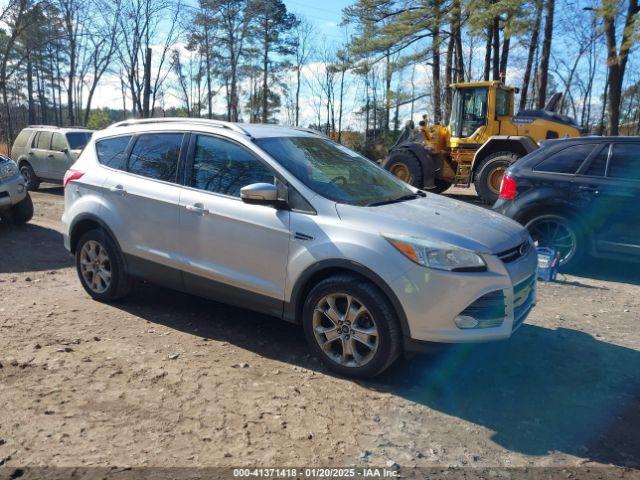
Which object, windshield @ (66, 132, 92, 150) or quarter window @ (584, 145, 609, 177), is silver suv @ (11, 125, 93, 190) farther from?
quarter window @ (584, 145, 609, 177)

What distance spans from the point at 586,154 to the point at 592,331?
109 inches

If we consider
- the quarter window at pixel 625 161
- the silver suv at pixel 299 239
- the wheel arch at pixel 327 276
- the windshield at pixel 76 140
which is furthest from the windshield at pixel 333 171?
the windshield at pixel 76 140

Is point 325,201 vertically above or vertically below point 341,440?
above

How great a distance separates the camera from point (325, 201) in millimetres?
3875

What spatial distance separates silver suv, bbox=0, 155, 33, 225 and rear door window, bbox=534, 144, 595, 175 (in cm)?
792

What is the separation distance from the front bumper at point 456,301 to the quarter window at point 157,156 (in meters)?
2.37

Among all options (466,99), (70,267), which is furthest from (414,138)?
(70,267)

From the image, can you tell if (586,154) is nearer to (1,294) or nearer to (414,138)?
(1,294)

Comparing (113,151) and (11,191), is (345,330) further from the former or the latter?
(11,191)

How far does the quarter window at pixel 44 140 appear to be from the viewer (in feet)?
46.6

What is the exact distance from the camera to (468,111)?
1416 centimetres

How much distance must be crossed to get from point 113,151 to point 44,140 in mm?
10688

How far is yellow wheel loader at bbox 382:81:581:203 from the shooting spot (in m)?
13.1

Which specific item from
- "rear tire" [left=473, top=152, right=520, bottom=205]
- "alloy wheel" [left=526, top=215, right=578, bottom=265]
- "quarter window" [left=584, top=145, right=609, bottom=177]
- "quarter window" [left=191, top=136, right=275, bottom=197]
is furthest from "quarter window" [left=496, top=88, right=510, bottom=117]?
"quarter window" [left=191, top=136, right=275, bottom=197]
